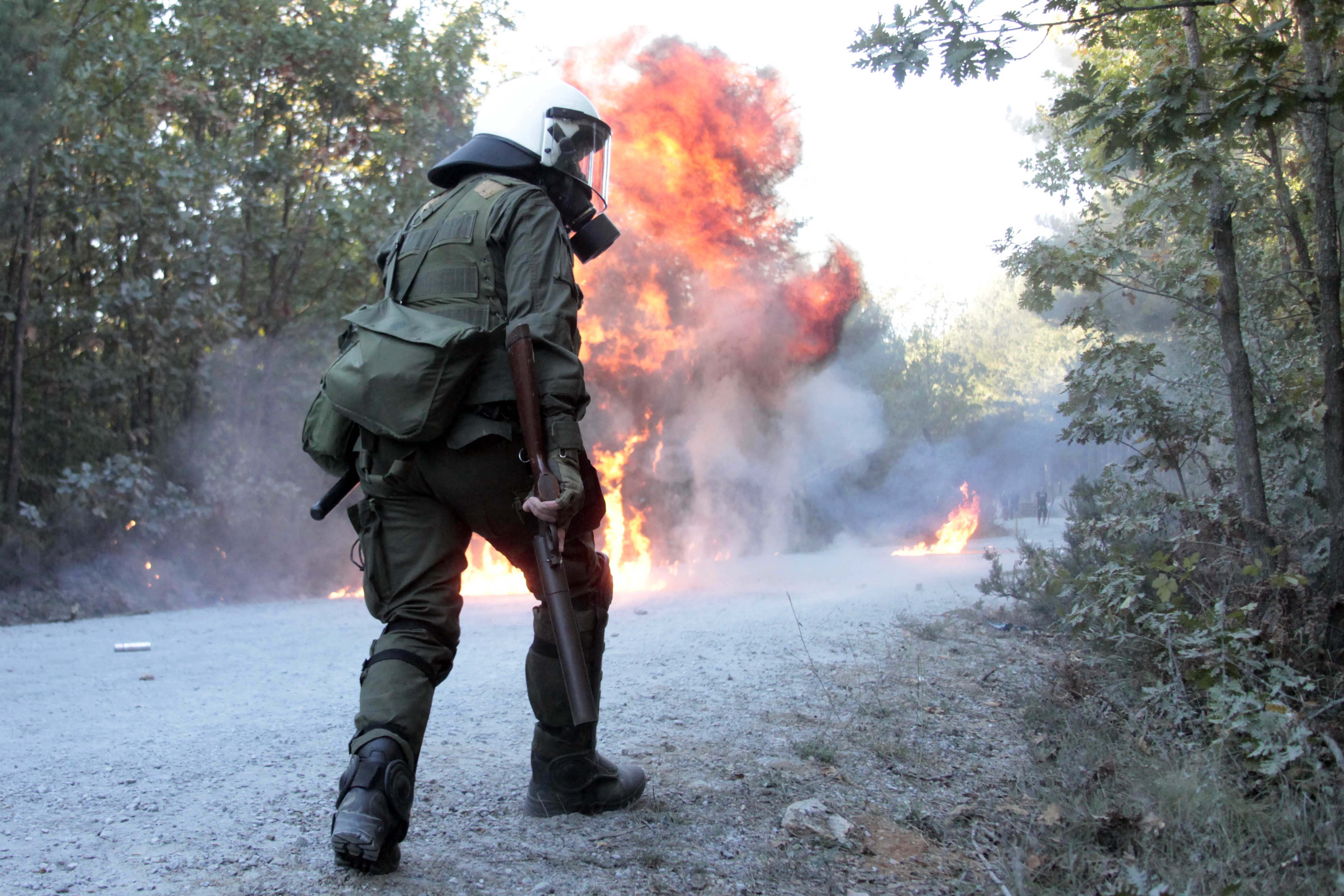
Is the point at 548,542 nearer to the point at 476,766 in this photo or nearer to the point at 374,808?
the point at 374,808

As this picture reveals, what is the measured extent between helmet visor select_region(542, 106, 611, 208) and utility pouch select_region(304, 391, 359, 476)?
96cm

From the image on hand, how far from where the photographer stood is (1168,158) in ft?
13.1

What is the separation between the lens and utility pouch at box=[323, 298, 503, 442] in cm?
242

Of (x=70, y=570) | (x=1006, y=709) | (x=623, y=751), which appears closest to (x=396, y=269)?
(x=623, y=751)

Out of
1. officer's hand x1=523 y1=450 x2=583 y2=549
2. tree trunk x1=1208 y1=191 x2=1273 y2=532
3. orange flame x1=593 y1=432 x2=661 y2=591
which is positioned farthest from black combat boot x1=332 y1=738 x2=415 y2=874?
orange flame x1=593 y1=432 x2=661 y2=591

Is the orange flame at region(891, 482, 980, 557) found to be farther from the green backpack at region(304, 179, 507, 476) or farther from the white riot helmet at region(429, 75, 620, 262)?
the green backpack at region(304, 179, 507, 476)

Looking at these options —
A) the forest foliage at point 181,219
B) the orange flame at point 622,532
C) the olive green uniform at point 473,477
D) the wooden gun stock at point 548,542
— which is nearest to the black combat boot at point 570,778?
the olive green uniform at point 473,477

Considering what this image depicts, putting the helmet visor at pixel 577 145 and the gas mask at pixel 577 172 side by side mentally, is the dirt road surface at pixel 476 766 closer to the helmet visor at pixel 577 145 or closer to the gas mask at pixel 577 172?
the gas mask at pixel 577 172

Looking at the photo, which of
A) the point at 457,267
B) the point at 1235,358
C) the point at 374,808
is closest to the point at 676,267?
the point at 1235,358

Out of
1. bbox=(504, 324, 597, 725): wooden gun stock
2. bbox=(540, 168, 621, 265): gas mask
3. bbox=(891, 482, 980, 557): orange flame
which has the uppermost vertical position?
bbox=(540, 168, 621, 265): gas mask

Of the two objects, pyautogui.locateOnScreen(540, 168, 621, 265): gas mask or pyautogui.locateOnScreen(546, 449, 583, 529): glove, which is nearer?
pyautogui.locateOnScreen(546, 449, 583, 529): glove

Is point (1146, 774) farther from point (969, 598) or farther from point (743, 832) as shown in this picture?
point (969, 598)

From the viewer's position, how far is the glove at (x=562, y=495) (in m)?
2.42

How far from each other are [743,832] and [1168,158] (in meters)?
3.20
